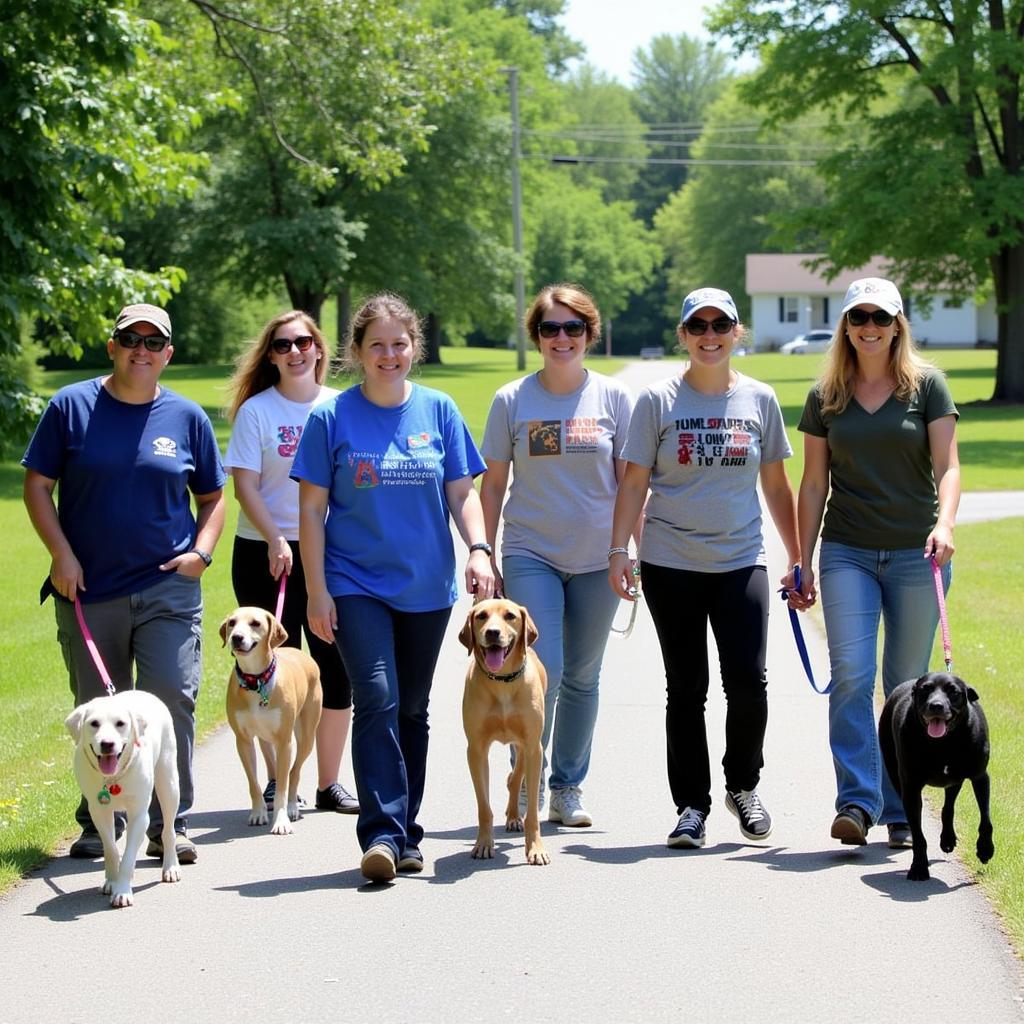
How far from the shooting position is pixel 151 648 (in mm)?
6648

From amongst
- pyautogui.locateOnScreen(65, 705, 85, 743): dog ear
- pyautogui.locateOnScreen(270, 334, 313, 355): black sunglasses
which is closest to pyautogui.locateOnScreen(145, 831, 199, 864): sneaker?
pyautogui.locateOnScreen(65, 705, 85, 743): dog ear

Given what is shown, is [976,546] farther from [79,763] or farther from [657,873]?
[79,763]

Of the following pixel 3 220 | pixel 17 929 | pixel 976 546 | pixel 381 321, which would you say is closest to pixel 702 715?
pixel 381 321

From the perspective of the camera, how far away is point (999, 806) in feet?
23.1

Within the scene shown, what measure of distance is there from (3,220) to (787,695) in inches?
487

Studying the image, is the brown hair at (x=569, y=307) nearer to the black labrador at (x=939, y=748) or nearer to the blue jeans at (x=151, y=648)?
the blue jeans at (x=151, y=648)

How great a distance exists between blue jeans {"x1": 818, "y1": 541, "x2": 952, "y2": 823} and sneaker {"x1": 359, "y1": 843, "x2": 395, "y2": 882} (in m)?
1.86

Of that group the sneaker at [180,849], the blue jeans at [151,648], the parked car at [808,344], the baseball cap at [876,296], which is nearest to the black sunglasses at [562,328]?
the baseball cap at [876,296]

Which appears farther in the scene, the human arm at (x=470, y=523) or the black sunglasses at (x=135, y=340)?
the black sunglasses at (x=135, y=340)

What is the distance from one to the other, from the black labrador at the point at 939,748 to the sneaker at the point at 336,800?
102 inches

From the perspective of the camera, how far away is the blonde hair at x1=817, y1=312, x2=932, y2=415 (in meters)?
6.63

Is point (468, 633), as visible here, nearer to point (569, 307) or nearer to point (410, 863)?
point (410, 863)

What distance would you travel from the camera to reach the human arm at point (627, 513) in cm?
676

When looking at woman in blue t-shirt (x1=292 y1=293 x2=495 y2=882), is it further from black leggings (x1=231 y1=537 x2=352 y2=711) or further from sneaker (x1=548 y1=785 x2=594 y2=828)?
black leggings (x1=231 y1=537 x2=352 y2=711)
